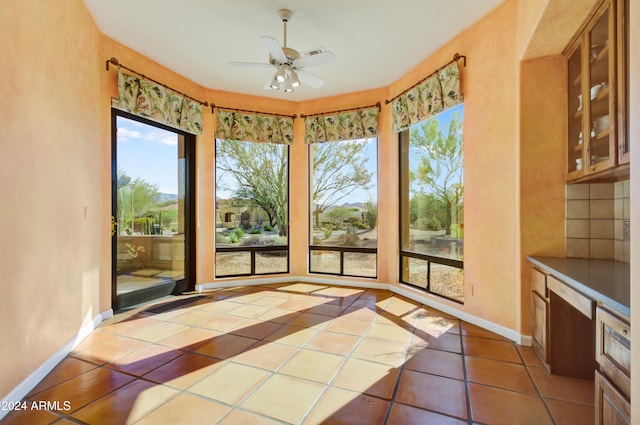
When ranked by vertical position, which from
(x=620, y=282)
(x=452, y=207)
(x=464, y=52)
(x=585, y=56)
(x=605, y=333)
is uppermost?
(x=464, y=52)

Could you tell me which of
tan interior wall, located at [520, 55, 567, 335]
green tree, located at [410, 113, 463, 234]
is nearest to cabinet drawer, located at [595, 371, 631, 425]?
tan interior wall, located at [520, 55, 567, 335]

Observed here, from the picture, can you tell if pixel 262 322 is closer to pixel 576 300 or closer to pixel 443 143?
pixel 576 300

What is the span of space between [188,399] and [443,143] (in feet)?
11.3

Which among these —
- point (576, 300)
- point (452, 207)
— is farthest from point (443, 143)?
point (576, 300)

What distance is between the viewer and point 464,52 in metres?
3.12

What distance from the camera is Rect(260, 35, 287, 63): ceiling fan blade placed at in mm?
2467

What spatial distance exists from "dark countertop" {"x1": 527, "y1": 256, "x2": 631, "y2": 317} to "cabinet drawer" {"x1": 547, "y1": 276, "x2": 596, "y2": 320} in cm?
3

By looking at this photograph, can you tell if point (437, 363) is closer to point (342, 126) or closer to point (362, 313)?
point (362, 313)

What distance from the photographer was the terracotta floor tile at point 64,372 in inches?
80.3

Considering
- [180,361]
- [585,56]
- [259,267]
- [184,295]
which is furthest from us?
[259,267]

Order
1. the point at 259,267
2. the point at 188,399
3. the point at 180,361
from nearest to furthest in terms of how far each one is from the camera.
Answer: the point at 188,399
the point at 180,361
the point at 259,267

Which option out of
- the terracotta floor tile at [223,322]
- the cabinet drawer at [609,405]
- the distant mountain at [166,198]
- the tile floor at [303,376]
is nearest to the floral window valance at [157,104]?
the distant mountain at [166,198]

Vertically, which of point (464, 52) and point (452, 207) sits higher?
point (464, 52)

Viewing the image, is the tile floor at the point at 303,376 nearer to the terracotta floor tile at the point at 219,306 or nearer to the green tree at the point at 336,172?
the terracotta floor tile at the point at 219,306
